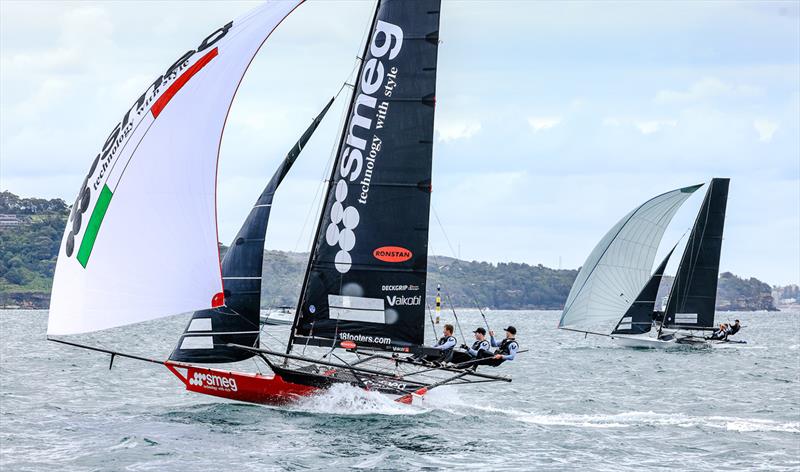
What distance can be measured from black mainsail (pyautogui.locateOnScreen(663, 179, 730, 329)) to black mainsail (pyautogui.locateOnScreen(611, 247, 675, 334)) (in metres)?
0.65

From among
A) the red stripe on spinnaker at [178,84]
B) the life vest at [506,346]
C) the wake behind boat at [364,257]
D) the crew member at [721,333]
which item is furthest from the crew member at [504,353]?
the crew member at [721,333]

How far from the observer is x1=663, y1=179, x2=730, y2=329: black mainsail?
4281 cm

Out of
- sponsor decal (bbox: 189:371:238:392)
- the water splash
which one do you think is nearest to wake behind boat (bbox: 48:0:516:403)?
sponsor decal (bbox: 189:371:238:392)

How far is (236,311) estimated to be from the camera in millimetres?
17375

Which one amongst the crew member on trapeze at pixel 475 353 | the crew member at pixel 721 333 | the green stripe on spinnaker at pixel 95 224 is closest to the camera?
the green stripe on spinnaker at pixel 95 224

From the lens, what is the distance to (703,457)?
15688 millimetres

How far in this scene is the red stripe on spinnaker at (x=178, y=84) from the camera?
14281mm

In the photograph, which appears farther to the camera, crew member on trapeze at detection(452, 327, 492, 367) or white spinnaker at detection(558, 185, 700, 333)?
white spinnaker at detection(558, 185, 700, 333)

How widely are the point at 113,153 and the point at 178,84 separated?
1328 mm

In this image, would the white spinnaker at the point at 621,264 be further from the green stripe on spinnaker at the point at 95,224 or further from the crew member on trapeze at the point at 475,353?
the green stripe on spinnaker at the point at 95,224

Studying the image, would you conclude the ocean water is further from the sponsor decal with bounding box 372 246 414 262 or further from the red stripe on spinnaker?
the red stripe on spinnaker

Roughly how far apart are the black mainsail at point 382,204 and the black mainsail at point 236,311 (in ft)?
2.59

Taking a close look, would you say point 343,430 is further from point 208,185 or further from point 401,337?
point 208,185

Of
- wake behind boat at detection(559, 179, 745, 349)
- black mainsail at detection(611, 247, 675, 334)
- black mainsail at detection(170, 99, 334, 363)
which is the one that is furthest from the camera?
black mainsail at detection(611, 247, 675, 334)
